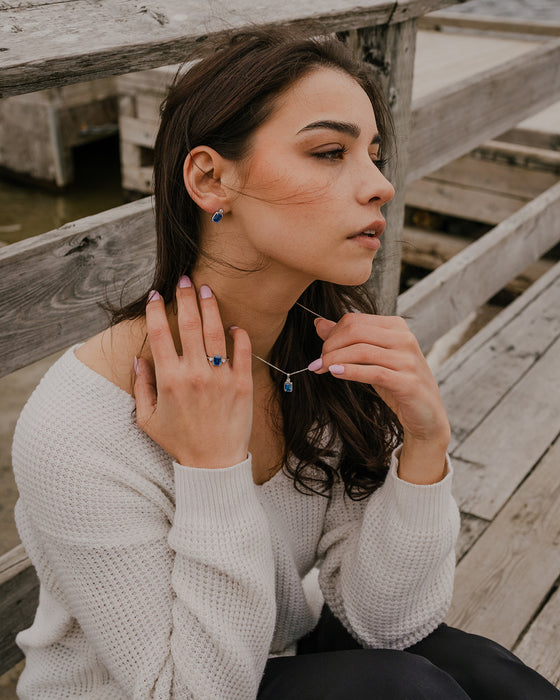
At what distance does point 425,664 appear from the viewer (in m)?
1.28

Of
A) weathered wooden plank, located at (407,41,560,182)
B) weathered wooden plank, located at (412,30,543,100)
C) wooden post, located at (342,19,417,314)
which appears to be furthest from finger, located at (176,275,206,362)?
weathered wooden plank, located at (412,30,543,100)

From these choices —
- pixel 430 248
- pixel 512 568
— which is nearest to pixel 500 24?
pixel 430 248

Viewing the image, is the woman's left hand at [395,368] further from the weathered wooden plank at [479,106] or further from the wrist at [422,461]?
the weathered wooden plank at [479,106]

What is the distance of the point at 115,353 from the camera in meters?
1.27

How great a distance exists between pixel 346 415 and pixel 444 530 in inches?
11.3

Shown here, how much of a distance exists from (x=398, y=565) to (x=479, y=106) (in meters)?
1.68

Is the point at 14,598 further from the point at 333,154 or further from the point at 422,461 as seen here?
the point at 333,154

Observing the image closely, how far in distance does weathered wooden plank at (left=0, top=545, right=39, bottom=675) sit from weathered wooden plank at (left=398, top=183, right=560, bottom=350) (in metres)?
1.29

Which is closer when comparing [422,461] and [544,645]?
[422,461]

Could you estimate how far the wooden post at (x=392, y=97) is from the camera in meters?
1.81

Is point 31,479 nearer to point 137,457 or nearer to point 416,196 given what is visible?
point 137,457

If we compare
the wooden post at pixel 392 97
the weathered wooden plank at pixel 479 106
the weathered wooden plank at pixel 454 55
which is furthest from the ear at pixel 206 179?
the weathered wooden plank at pixel 454 55

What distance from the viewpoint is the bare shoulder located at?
1255mm

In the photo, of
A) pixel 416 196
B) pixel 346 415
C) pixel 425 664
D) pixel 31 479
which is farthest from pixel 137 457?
pixel 416 196
